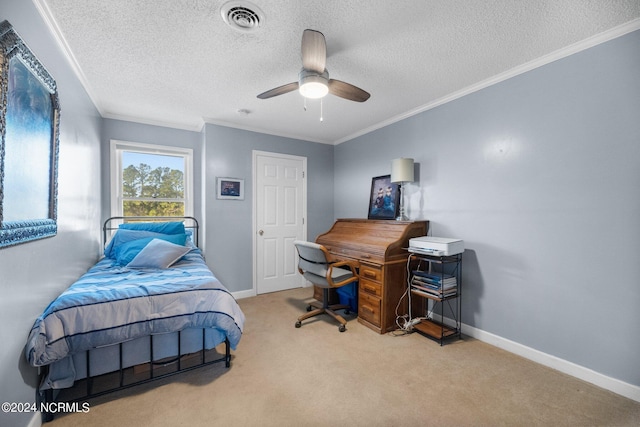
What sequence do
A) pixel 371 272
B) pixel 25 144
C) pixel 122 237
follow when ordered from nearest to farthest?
pixel 25 144 → pixel 371 272 → pixel 122 237

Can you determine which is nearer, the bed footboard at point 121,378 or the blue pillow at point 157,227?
the bed footboard at point 121,378

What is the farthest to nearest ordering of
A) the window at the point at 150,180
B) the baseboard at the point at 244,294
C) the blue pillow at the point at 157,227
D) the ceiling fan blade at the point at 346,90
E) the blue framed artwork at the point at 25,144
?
A: the baseboard at the point at 244,294 < the window at the point at 150,180 < the blue pillow at the point at 157,227 < the ceiling fan blade at the point at 346,90 < the blue framed artwork at the point at 25,144

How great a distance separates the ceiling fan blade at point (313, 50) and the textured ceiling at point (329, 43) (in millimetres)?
166

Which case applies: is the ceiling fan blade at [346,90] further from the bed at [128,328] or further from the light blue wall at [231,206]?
the light blue wall at [231,206]

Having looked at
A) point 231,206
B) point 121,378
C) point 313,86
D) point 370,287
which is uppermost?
point 313,86

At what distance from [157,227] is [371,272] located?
2.69 metres

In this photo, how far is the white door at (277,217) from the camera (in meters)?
4.09

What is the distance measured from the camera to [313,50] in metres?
1.65

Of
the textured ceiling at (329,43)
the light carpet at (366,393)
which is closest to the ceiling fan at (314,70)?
the textured ceiling at (329,43)

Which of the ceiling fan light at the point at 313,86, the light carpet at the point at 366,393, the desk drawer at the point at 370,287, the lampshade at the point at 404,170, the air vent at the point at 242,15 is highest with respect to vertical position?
the air vent at the point at 242,15

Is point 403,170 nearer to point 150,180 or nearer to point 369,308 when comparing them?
point 369,308

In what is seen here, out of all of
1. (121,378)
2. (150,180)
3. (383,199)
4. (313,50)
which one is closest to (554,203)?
(383,199)

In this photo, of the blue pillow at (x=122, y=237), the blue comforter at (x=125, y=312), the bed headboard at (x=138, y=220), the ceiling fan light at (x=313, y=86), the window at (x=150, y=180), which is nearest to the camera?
the blue comforter at (x=125, y=312)

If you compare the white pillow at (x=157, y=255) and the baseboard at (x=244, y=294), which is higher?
the white pillow at (x=157, y=255)
